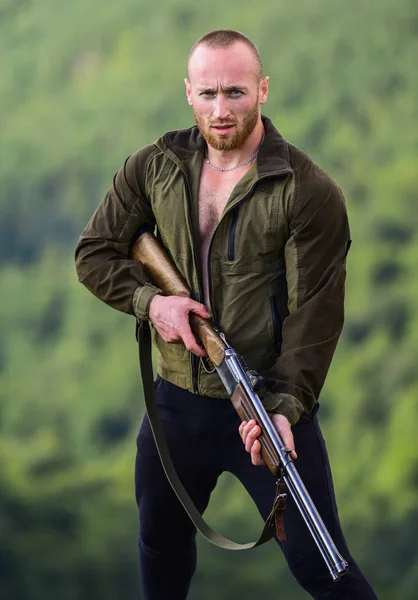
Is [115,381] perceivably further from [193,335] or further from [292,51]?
[193,335]

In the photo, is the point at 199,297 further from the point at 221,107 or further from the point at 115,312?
the point at 115,312

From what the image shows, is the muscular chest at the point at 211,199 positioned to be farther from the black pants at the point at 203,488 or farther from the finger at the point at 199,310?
the black pants at the point at 203,488

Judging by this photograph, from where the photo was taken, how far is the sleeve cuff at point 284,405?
8.47ft

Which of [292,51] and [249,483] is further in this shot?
[292,51]

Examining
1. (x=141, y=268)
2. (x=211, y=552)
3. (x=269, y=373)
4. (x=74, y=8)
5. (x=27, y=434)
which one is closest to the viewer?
(x=269, y=373)

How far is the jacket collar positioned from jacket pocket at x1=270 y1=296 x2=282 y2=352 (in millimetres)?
303

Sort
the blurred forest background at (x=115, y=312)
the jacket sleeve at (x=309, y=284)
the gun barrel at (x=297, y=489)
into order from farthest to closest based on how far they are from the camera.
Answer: the blurred forest background at (x=115, y=312) < the jacket sleeve at (x=309, y=284) < the gun barrel at (x=297, y=489)

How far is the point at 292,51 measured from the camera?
16.5 ft

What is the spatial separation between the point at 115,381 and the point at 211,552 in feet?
3.22

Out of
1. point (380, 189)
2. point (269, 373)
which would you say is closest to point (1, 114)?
point (380, 189)

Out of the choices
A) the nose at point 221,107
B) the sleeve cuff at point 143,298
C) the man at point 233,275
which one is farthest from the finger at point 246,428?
the nose at point 221,107

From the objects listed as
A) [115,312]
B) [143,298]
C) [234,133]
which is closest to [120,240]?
[143,298]

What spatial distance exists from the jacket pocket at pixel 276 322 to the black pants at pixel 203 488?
0.19 m

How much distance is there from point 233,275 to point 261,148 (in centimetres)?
30
